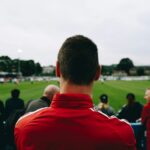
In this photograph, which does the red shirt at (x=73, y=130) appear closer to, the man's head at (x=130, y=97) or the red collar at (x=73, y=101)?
the red collar at (x=73, y=101)

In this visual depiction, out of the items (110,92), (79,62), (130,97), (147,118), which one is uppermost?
(79,62)

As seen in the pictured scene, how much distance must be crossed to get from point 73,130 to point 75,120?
2.0 inches

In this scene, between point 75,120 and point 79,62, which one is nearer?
point 75,120

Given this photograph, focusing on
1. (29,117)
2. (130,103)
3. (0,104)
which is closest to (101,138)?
(29,117)

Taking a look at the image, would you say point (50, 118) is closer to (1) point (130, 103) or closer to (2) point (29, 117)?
(2) point (29, 117)

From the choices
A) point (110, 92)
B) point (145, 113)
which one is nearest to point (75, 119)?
point (145, 113)

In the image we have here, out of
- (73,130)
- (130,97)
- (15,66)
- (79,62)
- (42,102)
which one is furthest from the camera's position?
(15,66)

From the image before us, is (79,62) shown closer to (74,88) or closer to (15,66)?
(74,88)

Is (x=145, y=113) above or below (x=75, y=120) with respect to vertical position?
below

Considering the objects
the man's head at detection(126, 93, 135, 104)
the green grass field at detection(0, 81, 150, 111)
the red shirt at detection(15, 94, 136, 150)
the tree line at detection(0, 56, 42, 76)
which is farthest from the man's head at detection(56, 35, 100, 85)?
the tree line at detection(0, 56, 42, 76)

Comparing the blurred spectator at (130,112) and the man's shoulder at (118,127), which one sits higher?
the man's shoulder at (118,127)

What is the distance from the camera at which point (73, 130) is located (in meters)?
2.28

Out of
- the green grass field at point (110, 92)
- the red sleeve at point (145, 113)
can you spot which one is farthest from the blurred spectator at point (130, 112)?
the green grass field at point (110, 92)

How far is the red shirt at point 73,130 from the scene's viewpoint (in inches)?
88.7
